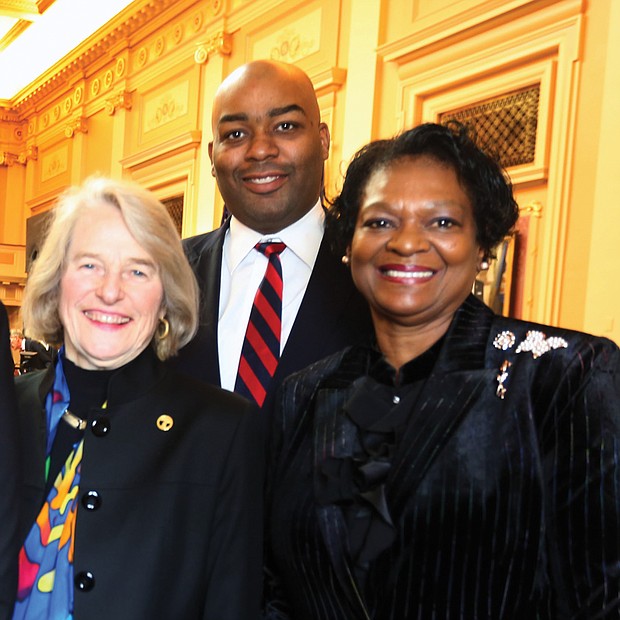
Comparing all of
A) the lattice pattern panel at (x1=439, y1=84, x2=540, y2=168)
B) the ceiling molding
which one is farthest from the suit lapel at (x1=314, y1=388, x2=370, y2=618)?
the ceiling molding

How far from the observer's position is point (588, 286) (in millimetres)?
4176

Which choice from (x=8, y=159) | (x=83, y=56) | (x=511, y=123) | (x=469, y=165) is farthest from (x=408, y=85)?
(x=8, y=159)

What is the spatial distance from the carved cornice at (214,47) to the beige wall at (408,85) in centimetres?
2

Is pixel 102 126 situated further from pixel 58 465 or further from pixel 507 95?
pixel 58 465

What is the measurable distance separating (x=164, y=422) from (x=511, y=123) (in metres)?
3.88

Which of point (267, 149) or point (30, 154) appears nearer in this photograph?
point (267, 149)

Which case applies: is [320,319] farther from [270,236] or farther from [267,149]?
[267,149]

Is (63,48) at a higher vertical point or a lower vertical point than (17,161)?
higher

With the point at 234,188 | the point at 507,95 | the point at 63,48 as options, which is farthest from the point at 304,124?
the point at 63,48

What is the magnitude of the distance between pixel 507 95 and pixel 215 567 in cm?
409

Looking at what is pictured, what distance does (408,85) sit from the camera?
5586 millimetres

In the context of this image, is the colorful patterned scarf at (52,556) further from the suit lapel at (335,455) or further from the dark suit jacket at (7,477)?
the suit lapel at (335,455)

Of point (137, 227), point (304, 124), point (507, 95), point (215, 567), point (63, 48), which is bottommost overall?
point (215, 567)

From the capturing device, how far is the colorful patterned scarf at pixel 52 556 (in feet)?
4.61
